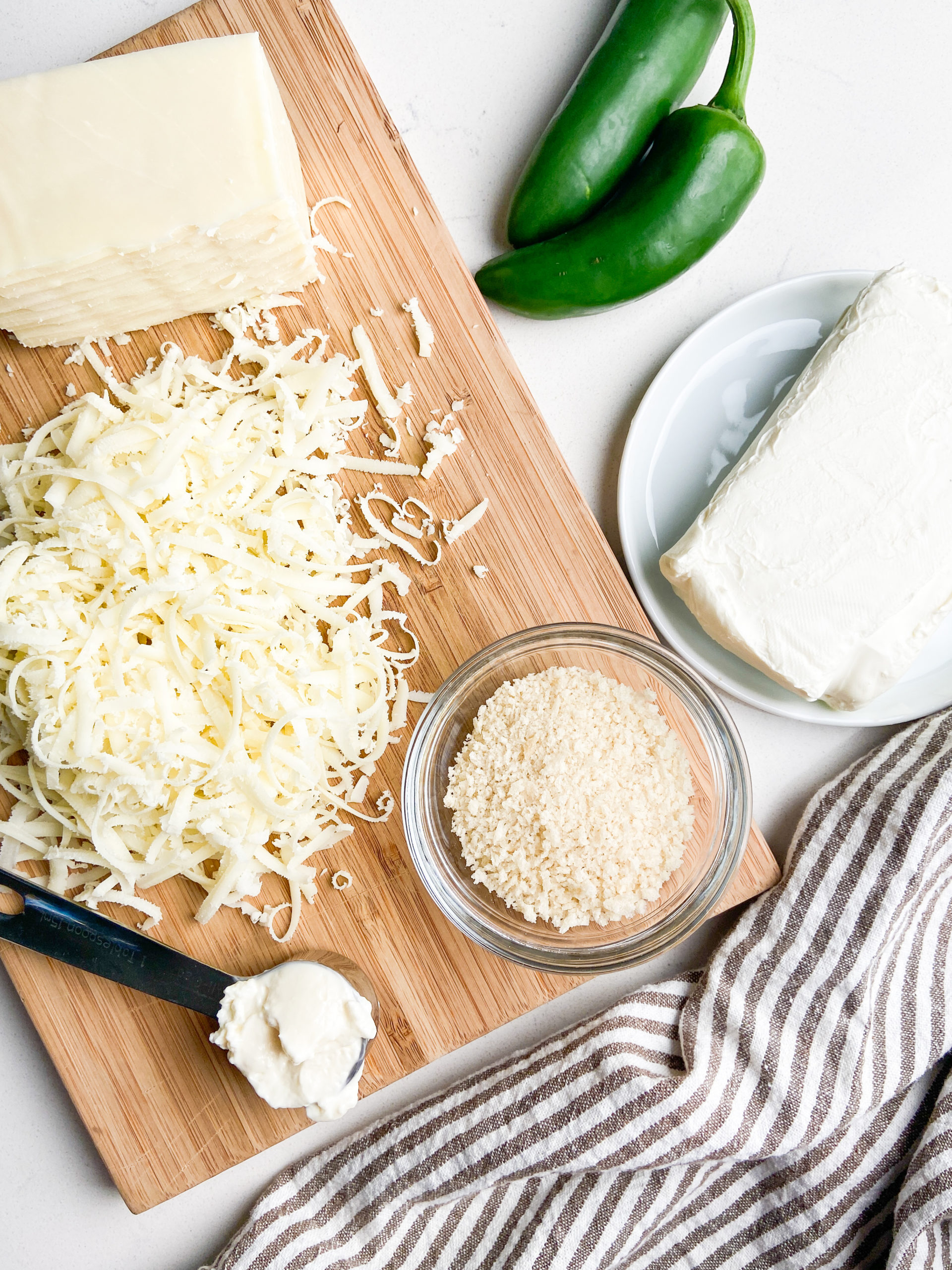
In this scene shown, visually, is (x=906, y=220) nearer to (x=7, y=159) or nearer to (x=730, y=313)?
(x=730, y=313)

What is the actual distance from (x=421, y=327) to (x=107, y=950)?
3.10 ft

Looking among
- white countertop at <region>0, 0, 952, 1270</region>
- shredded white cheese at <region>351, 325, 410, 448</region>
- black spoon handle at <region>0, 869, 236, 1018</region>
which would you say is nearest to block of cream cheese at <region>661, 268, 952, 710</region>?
white countertop at <region>0, 0, 952, 1270</region>

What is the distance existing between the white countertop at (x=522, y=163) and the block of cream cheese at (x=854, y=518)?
21cm

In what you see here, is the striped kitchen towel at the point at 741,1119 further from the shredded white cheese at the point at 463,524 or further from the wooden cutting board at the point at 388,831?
the shredded white cheese at the point at 463,524

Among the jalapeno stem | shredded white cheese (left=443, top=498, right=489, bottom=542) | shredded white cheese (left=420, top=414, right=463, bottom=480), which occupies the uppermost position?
the jalapeno stem

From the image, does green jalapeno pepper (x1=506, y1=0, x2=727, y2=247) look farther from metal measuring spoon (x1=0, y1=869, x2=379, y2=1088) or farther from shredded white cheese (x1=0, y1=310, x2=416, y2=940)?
metal measuring spoon (x1=0, y1=869, x2=379, y2=1088)

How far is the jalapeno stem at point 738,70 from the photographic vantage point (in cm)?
124

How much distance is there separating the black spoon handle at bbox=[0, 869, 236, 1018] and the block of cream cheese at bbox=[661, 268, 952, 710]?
2.79ft

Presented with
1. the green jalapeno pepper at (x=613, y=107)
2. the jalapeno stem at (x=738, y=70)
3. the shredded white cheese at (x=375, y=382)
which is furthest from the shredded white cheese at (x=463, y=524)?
the jalapeno stem at (x=738, y=70)

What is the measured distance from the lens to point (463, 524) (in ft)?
4.15

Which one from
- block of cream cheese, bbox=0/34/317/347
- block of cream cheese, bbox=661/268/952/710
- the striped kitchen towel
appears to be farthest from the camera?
the striped kitchen towel

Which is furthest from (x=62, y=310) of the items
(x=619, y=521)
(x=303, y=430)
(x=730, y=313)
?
(x=730, y=313)

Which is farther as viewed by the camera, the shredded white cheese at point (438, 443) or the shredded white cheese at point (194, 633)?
the shredded white cheese at point (438, 443)

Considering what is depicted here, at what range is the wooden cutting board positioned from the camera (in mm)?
1266
